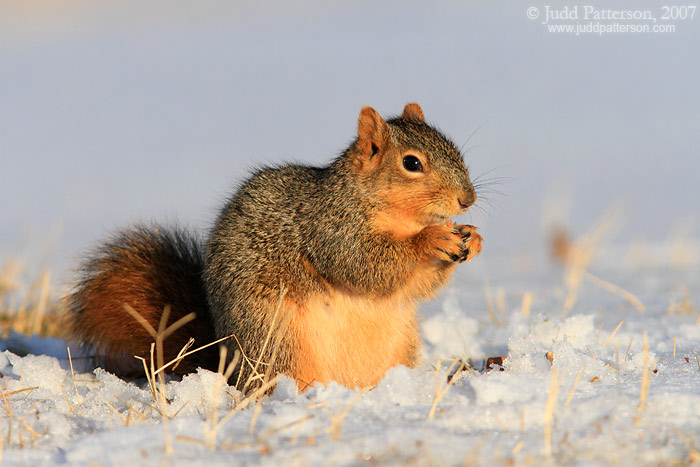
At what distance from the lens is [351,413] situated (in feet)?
6.73

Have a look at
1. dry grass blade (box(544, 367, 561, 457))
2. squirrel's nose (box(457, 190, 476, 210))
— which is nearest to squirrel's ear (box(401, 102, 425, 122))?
squirrel's nose (box(457, 190, 476, 210))

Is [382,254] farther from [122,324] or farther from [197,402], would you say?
[122,324]

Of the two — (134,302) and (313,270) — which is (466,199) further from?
(134,302)

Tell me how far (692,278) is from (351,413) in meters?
4.62

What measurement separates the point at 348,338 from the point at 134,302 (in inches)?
35.2

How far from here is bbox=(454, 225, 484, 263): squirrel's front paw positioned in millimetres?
2748

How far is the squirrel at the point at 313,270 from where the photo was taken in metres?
2.68

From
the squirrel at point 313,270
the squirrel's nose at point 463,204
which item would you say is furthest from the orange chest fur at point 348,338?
the squirrel's nose at point 463,204

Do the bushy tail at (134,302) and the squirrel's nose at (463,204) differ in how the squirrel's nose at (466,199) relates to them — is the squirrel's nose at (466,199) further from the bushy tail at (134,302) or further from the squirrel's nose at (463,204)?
the bushy tail at (134,302)

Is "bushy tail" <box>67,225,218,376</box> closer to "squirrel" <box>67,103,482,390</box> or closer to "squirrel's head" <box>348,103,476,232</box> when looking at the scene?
"squirrel" <box>67,103,482,390</box>

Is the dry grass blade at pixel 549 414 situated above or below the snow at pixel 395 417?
above

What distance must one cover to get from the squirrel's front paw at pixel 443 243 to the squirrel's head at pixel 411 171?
0.28 feet

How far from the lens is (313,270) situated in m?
2.78

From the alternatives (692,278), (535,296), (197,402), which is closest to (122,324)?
(197,402)
